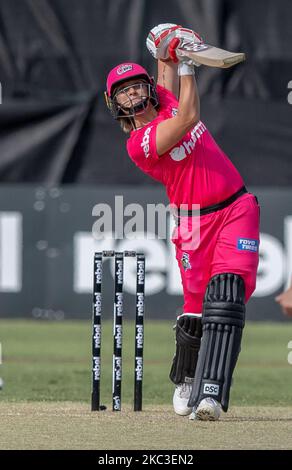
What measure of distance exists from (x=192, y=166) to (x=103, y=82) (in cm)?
933

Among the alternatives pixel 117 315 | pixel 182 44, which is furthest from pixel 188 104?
pixel 117 315

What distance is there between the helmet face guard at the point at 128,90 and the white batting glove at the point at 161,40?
0.18 metres

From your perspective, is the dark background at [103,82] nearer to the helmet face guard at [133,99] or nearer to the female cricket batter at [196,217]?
the female cricket batter at [196,217]

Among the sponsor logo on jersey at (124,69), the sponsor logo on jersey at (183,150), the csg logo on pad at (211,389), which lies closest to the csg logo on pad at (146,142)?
the sponsor logo on jersey at (183,150)

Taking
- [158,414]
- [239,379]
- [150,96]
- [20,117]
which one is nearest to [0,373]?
[239,379]

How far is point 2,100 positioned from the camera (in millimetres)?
15875

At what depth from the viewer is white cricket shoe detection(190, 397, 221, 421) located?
6.42m

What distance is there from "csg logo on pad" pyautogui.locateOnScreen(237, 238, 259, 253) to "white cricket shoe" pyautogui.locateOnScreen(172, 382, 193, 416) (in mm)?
932

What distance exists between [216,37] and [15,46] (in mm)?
2669

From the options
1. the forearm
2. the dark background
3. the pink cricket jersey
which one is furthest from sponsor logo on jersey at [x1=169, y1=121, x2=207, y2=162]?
the dark background

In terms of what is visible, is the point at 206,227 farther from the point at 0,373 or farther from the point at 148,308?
the point at 148,308

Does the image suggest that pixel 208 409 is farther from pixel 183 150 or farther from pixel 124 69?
pixel 124 69

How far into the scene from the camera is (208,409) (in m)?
6.42

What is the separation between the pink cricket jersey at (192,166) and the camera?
22.0ft
